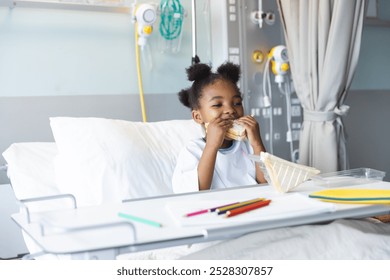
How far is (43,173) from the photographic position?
189 cm

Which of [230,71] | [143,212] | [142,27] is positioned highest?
[142,27]

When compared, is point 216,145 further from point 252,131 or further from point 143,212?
point 143,212

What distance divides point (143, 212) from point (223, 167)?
76 cm

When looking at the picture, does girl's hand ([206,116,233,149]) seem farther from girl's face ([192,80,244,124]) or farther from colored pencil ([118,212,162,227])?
colored pencil ([118,212,162,227])

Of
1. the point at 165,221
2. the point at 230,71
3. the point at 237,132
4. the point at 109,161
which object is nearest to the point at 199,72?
the point at 230,71

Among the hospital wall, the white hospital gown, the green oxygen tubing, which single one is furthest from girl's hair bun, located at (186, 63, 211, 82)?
the hospital wall

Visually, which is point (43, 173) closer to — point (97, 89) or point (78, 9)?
point (97, 89)

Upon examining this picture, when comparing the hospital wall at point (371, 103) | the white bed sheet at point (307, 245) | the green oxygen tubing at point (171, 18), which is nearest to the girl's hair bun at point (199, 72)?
the green oxygen tubing at point (171, 18)

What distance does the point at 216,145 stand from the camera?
1647 mm

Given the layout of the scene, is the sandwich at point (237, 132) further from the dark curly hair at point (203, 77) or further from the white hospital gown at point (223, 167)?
the dark curly hair at point (203, 77)

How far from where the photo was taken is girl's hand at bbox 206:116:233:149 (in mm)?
1653

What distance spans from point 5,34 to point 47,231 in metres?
1.48

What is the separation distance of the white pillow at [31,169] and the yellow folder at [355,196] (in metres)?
1.07
